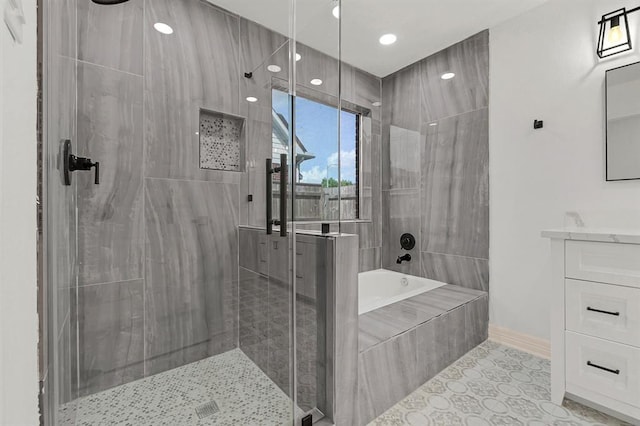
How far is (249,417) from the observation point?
1.37 m

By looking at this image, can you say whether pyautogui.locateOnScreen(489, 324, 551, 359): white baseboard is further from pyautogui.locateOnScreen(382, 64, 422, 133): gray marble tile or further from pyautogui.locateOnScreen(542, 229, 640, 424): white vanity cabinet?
pyautogui.locateOnScreen(382, 64, 422, 133): gray marble tile

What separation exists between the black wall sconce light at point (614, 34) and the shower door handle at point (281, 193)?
2167 millimetres

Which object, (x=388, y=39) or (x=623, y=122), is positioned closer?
(x=623, y=122)

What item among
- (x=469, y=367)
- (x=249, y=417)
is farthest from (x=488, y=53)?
(x=249, y=417)

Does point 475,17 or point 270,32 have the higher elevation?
point 475,17

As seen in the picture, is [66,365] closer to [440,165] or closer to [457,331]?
[457,331]

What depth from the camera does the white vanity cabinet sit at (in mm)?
1328

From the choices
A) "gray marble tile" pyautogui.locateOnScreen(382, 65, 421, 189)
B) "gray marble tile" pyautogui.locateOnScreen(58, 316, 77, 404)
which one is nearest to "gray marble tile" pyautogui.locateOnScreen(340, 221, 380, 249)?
"gray marble tile" pyautogui.locateOnScreen(382, 65, 421, 189)

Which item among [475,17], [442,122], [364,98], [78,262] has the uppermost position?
[475,17]

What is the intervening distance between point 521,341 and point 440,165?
5.19ft

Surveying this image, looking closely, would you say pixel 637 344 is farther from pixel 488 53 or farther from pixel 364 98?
pixel 364 98

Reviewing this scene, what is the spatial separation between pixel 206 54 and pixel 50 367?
164 centimetres

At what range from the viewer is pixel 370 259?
10.1ft
